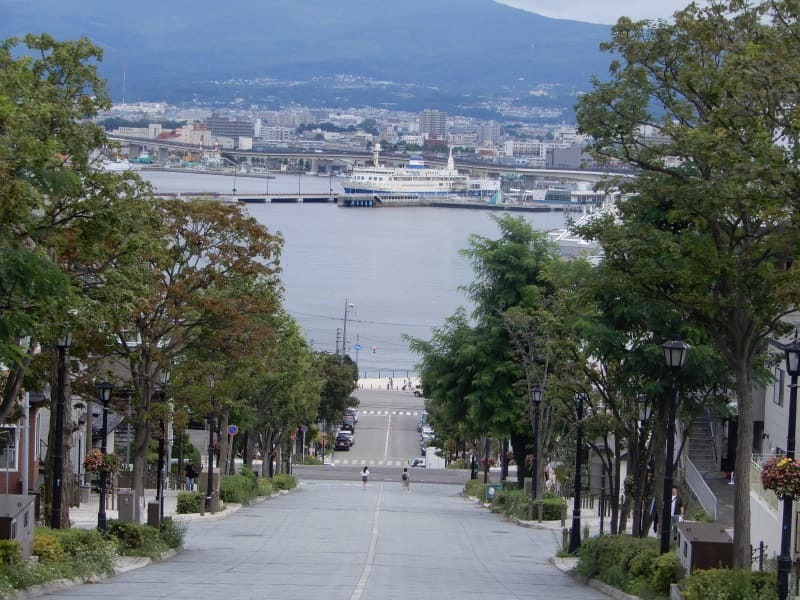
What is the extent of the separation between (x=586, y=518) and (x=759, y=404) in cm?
562

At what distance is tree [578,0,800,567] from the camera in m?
15.7

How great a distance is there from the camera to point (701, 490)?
30.8 m

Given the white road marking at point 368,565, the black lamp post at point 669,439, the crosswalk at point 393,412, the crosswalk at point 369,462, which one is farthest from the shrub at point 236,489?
the crosswalk at point 393,412

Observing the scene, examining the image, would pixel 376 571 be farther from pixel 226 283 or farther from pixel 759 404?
pixel 759 404

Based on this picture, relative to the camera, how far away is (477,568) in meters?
22.3

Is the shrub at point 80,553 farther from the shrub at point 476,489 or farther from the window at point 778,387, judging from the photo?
the shrub at point 476,489

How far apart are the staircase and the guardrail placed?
0.29 m

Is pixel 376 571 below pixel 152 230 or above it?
below

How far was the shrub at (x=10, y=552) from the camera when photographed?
50.2 ft

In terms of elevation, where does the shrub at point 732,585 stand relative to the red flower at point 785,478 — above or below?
below

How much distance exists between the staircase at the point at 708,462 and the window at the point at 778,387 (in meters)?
1.96

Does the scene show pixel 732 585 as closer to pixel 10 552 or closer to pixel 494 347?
pixel 10 552

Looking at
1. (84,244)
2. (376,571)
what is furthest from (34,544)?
(376,571)

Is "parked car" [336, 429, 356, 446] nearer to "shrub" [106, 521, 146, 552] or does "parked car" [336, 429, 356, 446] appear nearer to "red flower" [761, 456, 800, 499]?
"shrub" [106, 521, 146, 552]
